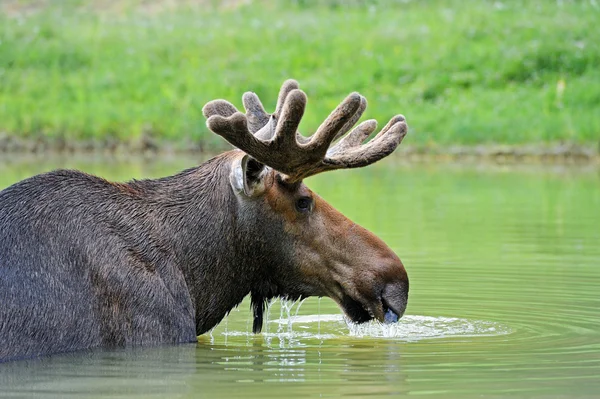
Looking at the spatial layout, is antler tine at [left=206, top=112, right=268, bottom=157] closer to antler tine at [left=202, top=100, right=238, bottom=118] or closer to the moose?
the moose

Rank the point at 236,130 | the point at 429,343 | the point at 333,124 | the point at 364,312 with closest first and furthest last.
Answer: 1. the point at 236,130
2. the point at 333,124
3. the point at 364,312
4. the point at 429,343

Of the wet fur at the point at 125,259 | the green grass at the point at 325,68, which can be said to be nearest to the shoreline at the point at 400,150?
the green grass at the point at 325,68

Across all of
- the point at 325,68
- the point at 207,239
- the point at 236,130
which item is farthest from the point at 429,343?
the point at 325,68

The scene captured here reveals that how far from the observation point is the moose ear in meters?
7.81

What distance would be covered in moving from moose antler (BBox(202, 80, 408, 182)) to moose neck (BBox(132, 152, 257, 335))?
423 mm

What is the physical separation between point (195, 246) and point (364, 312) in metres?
1.11

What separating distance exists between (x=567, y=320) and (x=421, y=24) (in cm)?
2791

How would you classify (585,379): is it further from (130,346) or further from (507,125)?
(507,125)

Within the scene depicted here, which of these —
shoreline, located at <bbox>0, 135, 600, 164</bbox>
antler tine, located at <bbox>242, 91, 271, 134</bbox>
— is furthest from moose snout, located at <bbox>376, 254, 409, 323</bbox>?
shoreline, located at <bbox>0, 135, 600, 164</bbox>

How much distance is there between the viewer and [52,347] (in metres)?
7.28

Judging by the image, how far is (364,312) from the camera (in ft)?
26.1

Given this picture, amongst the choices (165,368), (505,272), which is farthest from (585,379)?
(505,272)

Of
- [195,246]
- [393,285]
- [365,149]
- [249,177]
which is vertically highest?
[365,149]

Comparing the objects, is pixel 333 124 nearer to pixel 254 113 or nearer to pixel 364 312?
pixel 254 113
